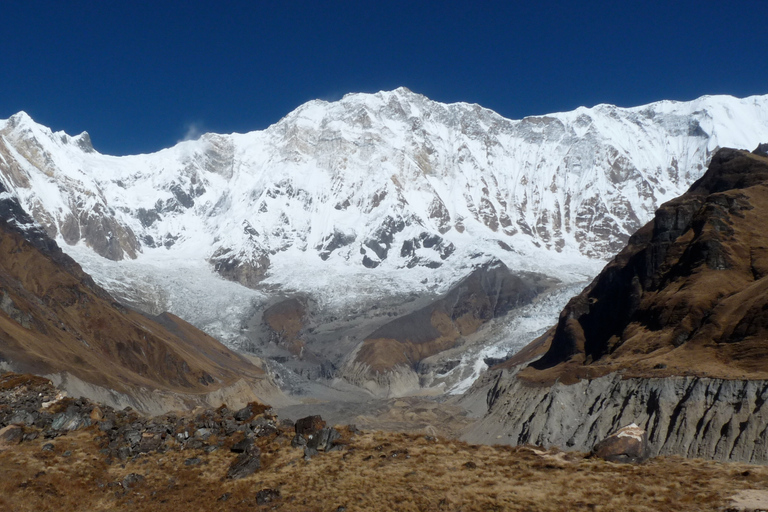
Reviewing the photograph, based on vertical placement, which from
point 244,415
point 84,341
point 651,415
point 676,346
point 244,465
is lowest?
point 84,341

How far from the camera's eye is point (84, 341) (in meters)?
138

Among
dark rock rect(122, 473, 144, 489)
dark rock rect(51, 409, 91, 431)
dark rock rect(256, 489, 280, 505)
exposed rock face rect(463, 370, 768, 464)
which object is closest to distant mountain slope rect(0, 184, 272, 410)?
dark rock rect(51, 409, 91, 431)

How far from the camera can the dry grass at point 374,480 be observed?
26.4 metres

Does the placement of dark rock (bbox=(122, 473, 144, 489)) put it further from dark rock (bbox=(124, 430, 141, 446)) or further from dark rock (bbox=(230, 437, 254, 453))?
dark rock (bbox=(230, 437, 254, 453))

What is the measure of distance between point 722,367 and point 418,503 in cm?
5228

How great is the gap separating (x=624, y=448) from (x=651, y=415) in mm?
43034

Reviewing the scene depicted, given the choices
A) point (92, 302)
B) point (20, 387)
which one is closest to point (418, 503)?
point (20, 387)

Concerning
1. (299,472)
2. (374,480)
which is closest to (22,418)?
(299,472)

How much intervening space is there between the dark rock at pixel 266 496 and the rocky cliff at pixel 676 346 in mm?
42506

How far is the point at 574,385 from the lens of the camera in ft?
297

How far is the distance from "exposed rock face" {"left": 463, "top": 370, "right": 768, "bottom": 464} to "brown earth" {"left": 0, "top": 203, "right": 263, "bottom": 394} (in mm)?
64768

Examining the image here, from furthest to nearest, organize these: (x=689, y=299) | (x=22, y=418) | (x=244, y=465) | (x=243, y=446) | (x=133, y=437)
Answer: (x=689, y=299) < (x=22, y=418) < (x=133, y=437) < (x=243, y=446) < (x=244, y=465)

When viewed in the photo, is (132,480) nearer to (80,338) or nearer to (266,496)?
(266,496)

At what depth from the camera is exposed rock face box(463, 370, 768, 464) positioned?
58.2 metres
